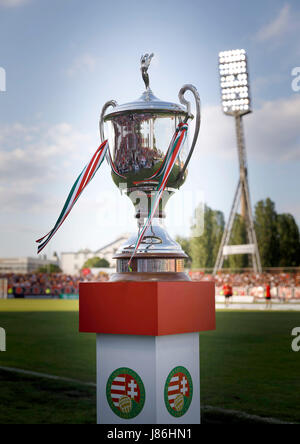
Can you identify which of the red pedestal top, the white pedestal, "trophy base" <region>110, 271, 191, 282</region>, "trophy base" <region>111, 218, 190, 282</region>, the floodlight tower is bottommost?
the white pedestal

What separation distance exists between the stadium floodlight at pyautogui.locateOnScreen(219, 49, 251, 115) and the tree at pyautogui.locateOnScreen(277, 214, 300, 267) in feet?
41.2

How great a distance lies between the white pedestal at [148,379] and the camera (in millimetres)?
2955

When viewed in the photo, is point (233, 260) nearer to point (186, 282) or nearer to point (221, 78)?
point (221, 78)

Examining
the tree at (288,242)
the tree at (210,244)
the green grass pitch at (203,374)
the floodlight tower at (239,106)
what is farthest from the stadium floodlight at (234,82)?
the green grass pitch at (203,374)

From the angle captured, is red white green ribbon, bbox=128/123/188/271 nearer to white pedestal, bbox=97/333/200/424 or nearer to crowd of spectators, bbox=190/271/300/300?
white pedestal, bbox=97/333/200/424

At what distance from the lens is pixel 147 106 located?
309cm

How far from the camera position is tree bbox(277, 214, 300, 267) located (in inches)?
1743

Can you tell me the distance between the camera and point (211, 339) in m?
10.9

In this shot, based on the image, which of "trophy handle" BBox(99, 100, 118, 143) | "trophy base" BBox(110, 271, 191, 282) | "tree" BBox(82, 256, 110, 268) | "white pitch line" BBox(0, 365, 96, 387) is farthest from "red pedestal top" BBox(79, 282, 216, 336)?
"tree" BBox(82, 256, 110, 268)

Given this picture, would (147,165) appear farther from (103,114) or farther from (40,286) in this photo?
(40,286)

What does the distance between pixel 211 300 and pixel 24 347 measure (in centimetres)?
720

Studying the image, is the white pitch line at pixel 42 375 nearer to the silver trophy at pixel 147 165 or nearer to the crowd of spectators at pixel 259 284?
the silver trophy at pixel 147 165

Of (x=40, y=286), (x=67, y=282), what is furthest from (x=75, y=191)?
(x=67, y=282)
